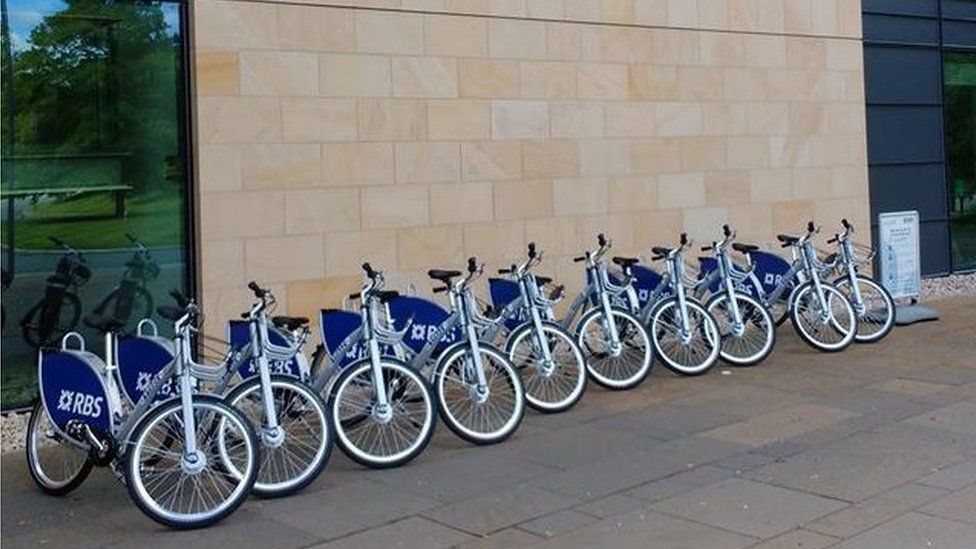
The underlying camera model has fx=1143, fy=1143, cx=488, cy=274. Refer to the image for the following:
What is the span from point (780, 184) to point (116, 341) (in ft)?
26.1

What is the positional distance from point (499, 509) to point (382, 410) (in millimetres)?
988

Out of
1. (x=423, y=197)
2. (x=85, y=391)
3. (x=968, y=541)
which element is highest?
(x=423, y=197)

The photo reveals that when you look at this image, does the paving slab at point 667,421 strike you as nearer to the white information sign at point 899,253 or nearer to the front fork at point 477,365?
the front fork at point 477,365

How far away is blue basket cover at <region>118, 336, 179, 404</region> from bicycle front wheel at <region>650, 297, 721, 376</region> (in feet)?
13.0

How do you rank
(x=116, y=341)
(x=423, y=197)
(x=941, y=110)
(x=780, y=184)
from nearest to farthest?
(x=116, y=341), (x=423, y=197), (x=780, y=184), (x=941, y=110)

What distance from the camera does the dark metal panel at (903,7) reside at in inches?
523

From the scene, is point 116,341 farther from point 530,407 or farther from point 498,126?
point 498,126

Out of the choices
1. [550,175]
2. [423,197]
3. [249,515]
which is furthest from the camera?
[550,175]

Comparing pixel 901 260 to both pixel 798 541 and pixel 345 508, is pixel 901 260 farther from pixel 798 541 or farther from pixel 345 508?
pixel 345 508

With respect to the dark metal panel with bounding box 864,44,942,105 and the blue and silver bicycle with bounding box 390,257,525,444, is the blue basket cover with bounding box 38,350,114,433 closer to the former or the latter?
the blue and silver bicycle with bounding box 390,257,525,444

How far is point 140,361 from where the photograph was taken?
620 centimetres

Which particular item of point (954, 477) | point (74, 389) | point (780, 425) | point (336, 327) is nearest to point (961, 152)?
→ point (780, 425)

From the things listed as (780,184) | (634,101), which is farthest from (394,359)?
(780,184)

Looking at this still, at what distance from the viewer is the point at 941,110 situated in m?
14.0
